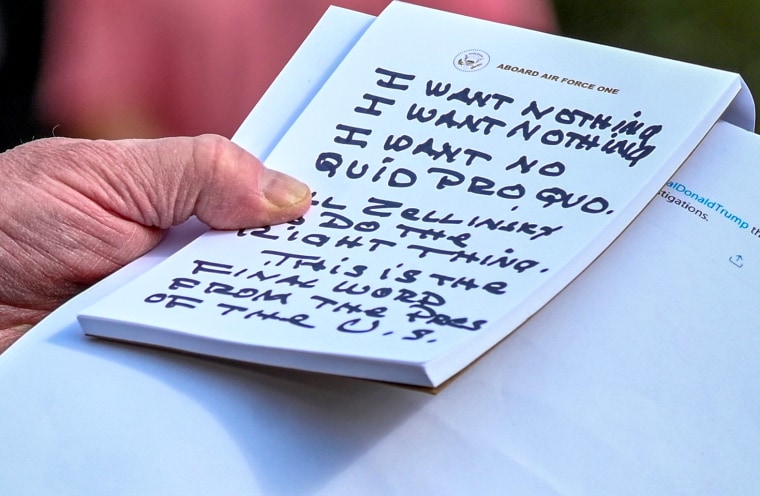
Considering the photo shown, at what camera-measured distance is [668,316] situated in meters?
0.48

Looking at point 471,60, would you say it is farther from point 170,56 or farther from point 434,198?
point 170,56

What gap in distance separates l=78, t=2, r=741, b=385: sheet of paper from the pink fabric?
378mm

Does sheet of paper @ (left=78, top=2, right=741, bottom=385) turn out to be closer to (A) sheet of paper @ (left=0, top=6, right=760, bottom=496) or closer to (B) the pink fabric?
(A) sheet of paper @ (left=0, top=6, right=760, bottom=496)

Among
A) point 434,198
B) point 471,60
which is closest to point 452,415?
point 434,198

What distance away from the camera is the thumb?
1.79 feet

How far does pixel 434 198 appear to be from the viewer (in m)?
0.53

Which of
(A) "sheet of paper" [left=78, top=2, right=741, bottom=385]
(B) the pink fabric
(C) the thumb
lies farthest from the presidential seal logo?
(B) the pink fabric

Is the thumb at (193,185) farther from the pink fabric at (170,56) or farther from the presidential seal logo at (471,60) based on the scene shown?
the pink fabric at (170,56)

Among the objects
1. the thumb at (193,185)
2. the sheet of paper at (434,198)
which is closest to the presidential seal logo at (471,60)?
the sheet of paper at (434,198)

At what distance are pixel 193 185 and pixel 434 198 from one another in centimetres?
17

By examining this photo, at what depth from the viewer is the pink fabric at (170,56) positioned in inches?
37.7

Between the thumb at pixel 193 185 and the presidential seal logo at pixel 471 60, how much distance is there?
15cm

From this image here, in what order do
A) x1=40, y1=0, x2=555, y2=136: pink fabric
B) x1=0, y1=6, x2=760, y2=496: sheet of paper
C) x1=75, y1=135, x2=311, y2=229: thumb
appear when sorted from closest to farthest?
1. x1=0, y1=6, x2=760, y2=496: sheet of paper
2. x1=75, y1=135, x2=311, y2=229: thumb
3. x1=40, y1=0, x2=555, y2=136: pink fabric

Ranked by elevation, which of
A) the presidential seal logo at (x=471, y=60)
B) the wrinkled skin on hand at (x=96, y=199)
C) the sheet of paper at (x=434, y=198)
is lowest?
the wrinkled skin on hand at (x=96, y=199)
